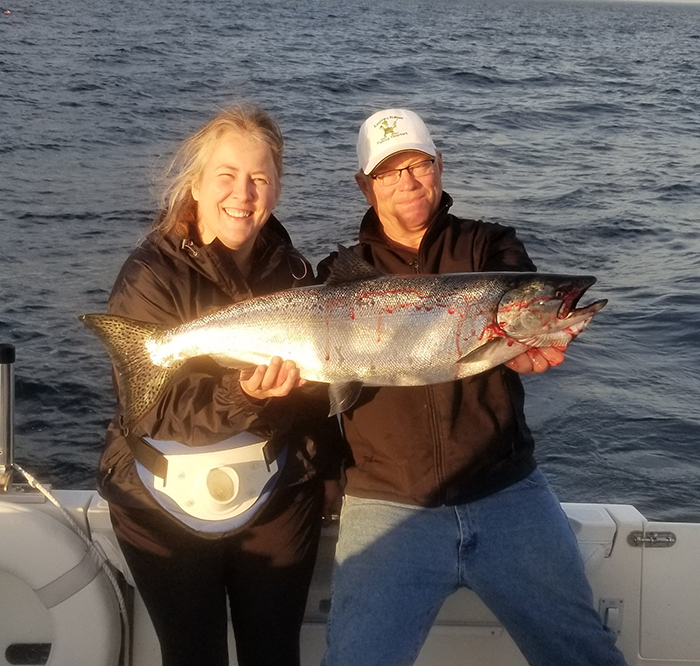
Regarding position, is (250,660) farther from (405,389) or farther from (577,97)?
(577,97)

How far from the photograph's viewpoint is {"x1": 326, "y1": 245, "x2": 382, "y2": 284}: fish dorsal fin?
12.5 ft

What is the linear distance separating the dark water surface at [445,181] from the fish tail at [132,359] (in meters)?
1.64

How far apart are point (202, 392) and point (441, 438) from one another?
0.97m

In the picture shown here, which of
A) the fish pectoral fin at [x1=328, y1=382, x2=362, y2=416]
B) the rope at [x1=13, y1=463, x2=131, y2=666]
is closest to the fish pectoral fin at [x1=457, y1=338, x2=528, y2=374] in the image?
the fish pectoral fin at [x1=328, y1=382, x2=362, y2=416]

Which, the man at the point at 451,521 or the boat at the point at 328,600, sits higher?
the man at the point at 451,521

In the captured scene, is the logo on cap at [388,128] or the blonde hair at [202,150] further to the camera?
the logo on cap at [388,128]

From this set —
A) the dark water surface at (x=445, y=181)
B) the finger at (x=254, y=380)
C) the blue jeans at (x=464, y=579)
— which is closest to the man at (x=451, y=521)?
the blue jeans at (x=464, y=579)

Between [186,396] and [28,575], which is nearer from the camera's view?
[186,396]

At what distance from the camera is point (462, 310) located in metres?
3.75

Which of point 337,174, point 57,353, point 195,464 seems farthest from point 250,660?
point 337,174

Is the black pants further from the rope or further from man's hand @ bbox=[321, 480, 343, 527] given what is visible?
the rope

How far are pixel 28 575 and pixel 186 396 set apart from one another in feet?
3.59

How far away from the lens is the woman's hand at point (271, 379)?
3533 millimetres

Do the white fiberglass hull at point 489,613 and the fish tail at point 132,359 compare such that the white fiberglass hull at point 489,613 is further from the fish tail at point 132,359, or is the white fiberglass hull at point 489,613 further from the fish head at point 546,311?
the fish head at point 546,311
